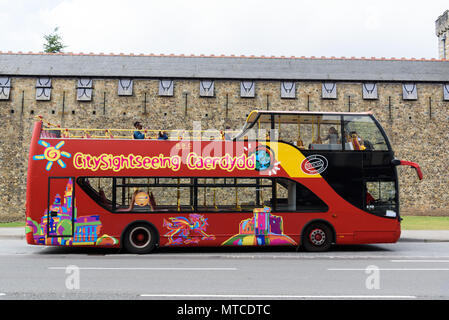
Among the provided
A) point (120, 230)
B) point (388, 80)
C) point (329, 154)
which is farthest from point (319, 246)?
point (388, 80)

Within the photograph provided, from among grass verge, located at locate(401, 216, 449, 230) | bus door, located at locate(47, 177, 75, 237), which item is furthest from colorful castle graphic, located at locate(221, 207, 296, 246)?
grass verge, located at locate(401, 216, 449, 230)

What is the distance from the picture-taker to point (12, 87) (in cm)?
2372

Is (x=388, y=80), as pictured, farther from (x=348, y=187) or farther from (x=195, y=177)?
(x=195, y=177)

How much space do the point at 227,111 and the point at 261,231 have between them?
14.4 m

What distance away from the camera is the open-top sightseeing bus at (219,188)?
33.1 feet

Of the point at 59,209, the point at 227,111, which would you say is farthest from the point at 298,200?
the point at 227,111

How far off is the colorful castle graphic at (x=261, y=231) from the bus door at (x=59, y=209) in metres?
3.92

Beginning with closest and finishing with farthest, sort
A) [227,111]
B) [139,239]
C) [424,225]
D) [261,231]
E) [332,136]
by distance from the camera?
[139,239] < [261,231] < [332,136] < [424,225] < [227,111]

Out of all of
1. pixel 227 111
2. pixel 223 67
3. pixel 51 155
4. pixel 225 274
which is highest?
pixel 223 67

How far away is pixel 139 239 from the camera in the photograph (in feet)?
33.8

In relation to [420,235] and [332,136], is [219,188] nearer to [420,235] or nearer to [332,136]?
[332,136]

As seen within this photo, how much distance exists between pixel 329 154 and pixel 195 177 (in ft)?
11.5

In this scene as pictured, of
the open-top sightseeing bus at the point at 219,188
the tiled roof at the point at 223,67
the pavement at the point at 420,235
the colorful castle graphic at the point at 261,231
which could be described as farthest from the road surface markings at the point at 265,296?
the tiled roof at the point at 223,67

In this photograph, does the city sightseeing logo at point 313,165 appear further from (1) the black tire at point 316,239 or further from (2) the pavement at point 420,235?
(2) the pavement at point 420,235
